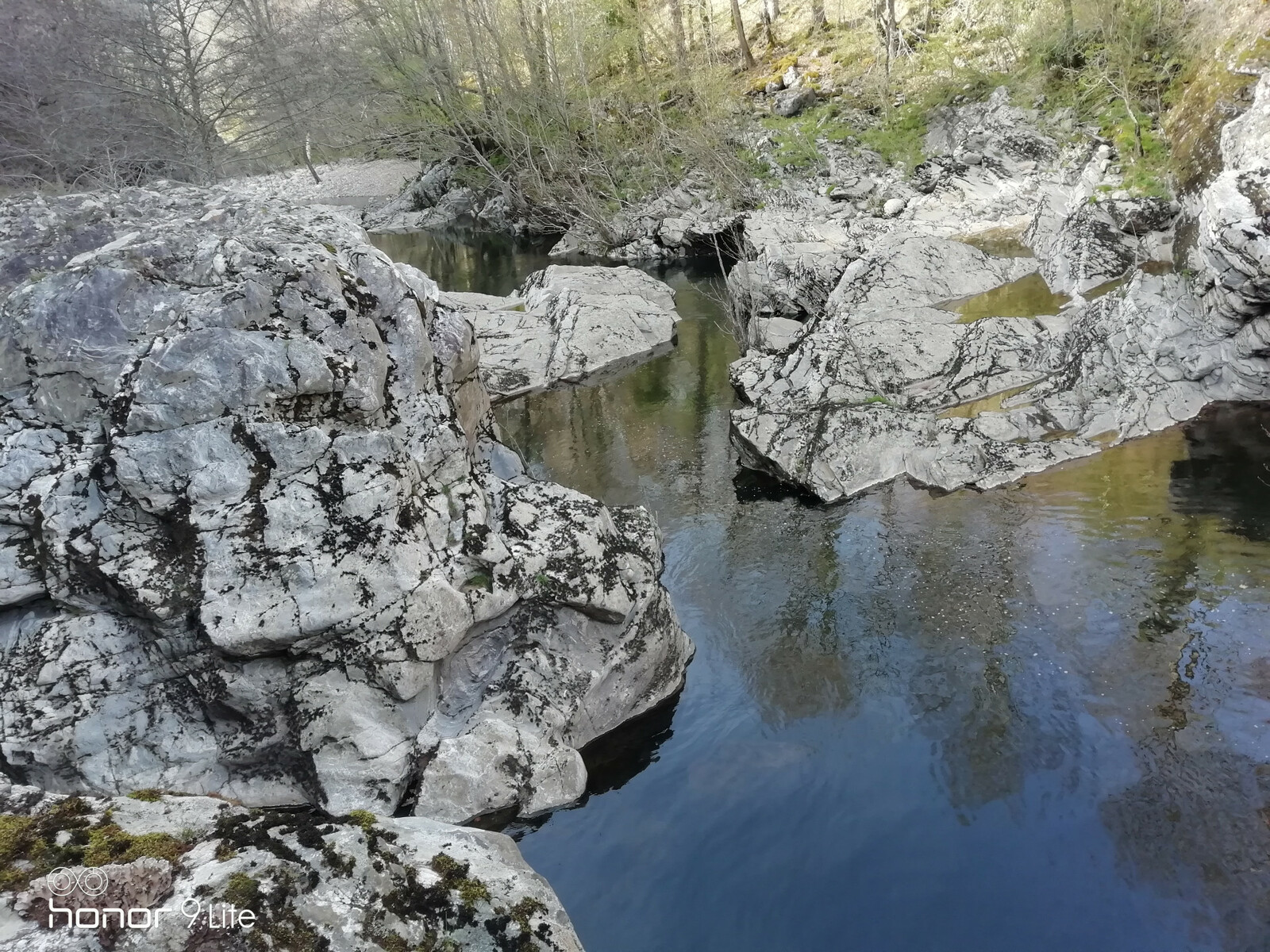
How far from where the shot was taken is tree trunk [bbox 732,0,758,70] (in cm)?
3369

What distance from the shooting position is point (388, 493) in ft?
21.7

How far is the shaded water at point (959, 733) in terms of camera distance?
611cm

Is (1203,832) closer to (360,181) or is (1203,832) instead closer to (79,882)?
(79,882)

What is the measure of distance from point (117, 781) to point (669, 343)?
14.8m

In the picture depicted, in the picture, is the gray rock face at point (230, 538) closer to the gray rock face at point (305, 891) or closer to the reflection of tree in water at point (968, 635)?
the gray rock face at point (305, 891)

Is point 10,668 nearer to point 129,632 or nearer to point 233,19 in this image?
point 129,632

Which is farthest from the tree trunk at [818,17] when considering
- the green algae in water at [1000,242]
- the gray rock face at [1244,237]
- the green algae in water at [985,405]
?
the green algae in water at [985,405]

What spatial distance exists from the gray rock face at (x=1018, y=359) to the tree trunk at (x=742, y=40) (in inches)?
841

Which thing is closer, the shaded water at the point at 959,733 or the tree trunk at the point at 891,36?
the shaded water at the point at 959,733

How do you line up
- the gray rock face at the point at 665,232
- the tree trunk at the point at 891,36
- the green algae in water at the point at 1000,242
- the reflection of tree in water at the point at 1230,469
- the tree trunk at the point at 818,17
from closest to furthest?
the reflection of tree in water at the point at 1230,469
the green algae in water at the point at 1000,242
the gray rock face at the point at 665,232
the tree trunk at the point at 891,36
the tree trunk at the point at 818,17

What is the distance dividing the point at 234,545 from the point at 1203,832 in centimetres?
774

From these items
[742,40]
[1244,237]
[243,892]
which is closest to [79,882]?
[243,892]

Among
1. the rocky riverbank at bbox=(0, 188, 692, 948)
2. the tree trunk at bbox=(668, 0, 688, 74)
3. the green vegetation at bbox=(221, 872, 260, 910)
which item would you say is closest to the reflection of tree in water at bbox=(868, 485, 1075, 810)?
the rocky riverbank at bbox=(0, 188, 692, 948)

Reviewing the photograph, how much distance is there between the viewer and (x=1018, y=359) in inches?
550
